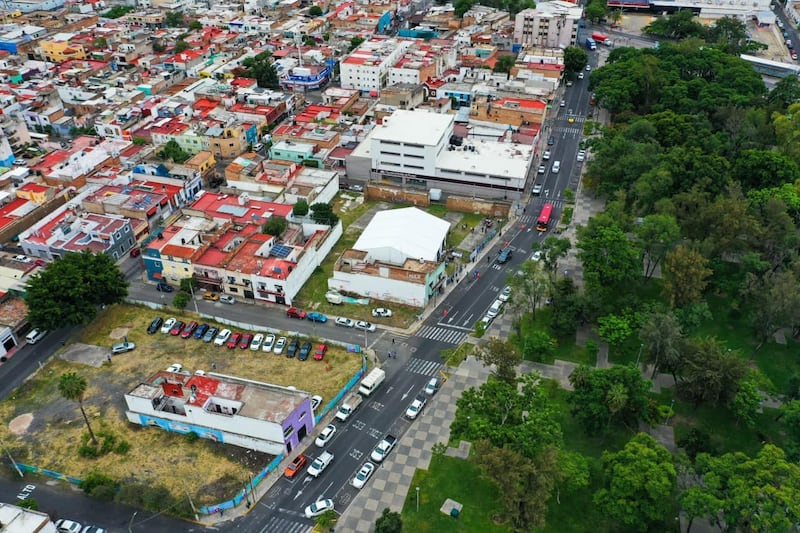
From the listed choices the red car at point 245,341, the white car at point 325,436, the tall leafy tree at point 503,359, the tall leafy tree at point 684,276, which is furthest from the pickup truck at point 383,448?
the tall leafy tree at point 684,276

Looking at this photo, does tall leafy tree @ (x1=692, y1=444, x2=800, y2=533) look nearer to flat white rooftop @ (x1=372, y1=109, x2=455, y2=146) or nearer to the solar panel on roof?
the solar panel on roof

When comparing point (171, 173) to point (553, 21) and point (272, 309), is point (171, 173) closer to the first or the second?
point (272, 309)

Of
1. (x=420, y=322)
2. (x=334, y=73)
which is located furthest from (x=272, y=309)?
(x=334, y=73)

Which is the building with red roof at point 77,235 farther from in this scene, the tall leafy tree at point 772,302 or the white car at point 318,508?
the tall leafy tree at point 772,302

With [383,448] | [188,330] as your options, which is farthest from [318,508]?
[188,330]

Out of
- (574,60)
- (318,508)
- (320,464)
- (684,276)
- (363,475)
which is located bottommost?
(318,508)

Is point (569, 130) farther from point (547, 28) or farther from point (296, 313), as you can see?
point (296, 313)

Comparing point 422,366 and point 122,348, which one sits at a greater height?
point 122,348
